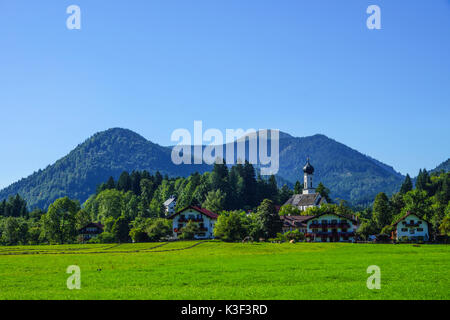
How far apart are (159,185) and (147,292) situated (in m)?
151

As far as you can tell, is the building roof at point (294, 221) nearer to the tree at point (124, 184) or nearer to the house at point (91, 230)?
the house at point (91, 230)

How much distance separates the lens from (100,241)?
10781 cm

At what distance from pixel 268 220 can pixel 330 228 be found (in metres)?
19.7

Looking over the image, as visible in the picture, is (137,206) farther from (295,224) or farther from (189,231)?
(295,224)

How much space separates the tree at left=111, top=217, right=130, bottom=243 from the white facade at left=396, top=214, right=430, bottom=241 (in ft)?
198

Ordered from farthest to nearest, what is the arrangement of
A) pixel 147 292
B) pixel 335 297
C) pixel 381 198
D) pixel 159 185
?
1. pixel 159 185
2. pixel 381 198
3. pixel 147 292
4. pixel 335 297

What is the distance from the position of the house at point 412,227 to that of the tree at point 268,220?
2898 cm

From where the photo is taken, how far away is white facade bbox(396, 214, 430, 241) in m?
111

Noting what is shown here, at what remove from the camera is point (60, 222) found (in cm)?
10950

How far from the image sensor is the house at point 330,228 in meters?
112

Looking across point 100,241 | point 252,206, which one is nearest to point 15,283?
point 100,241
